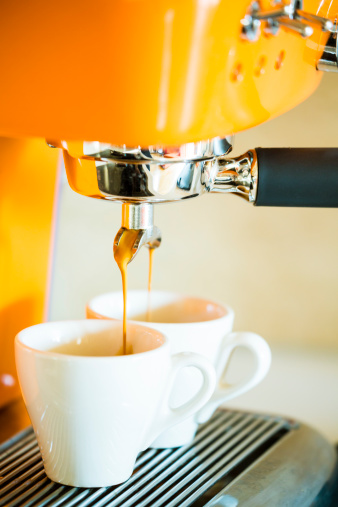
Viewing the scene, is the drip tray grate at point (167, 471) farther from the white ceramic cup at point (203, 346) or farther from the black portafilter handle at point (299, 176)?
the black portafilter handle at point (299, 176)

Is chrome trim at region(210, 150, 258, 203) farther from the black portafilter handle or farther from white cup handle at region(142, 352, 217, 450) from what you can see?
white cup handle at region(142, 352, 217, 450)

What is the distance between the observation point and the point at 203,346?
451mm

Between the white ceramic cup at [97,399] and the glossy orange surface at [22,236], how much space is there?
0.10m

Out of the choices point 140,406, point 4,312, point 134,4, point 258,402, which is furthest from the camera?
point 258,402

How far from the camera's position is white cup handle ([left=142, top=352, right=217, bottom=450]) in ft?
1.32

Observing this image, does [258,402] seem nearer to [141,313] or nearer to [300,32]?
[141,313]

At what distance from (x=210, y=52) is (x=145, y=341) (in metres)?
0.20

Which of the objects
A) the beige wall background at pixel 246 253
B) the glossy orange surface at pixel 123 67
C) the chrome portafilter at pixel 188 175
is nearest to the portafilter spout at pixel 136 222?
the chrome portafilter at pixel 188 175

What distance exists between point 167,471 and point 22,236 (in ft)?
0.70

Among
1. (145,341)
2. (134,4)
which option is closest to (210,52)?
(134,4)

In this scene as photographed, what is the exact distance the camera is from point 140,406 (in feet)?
1.24

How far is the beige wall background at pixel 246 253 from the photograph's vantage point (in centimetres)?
58

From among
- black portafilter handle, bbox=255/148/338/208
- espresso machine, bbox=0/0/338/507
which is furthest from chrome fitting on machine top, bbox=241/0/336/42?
black portafilter handle, bbox=255/148/338/208

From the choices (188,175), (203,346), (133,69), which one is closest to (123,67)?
(133,69)
